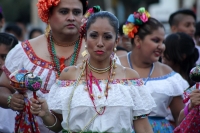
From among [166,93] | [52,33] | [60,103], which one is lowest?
[166,93]

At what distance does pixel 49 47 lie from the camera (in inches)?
235

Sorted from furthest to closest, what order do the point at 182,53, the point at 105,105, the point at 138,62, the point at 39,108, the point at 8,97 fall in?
1. the point at 182,53
2. the point at 138,62
3. the point at 8,97
4. the point at 39,108
5. the point at 105,105

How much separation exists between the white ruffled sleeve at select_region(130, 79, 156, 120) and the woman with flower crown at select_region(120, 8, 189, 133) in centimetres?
147

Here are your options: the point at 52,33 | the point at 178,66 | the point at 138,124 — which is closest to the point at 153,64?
the point at 178,66

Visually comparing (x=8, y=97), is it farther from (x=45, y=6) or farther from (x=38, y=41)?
(x=45, y=6)

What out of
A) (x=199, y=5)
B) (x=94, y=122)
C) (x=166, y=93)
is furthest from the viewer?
(x=199, y=5)

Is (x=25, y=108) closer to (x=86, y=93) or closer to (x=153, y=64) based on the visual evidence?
(x=86, y=93)

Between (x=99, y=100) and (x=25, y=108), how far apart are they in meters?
0.89

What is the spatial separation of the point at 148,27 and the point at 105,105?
7.34ft

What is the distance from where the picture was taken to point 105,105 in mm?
4809

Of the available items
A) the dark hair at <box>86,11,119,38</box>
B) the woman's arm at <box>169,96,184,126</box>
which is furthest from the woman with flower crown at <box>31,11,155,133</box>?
the woman's arm at <box>169,96,184,126</box>

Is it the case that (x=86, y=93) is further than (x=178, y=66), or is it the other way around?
(x=178, y=66)

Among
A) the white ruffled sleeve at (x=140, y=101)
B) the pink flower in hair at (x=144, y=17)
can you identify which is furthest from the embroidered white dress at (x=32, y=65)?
the pink flower in hair at (x=144, y=17)

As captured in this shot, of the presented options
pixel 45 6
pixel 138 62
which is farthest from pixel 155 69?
pixel 45 6
